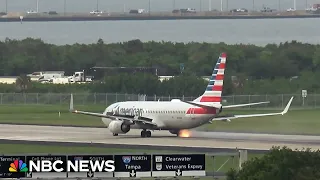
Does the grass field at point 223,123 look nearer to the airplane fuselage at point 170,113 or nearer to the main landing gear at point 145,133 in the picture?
the airplane fuselage at point 170,113

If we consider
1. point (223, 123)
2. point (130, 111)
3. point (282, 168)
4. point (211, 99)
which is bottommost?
point (223, 123)

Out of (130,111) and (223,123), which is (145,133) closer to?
(130,111)

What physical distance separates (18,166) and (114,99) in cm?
8076

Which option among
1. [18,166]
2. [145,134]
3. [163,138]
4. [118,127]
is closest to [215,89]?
[163,138]

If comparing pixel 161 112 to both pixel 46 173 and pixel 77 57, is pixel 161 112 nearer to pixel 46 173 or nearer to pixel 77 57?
pixel 46 173

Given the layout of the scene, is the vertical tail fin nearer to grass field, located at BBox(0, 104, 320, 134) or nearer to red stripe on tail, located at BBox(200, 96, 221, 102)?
red stripe on tail, located at BBox(200, 96, 221, 102)

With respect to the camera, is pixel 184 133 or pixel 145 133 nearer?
pixel 145 133

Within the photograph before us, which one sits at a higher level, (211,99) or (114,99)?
(211,99)

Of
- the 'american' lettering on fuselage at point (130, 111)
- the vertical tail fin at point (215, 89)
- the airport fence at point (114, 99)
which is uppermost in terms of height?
the vertical tail fin at point (215, 89)

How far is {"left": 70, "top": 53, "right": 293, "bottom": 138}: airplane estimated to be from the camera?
3344 inches

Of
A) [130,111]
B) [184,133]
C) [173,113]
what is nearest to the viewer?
[173,113]

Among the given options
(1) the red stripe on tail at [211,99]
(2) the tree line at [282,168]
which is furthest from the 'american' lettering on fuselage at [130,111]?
(2) the tree line at [282,168]

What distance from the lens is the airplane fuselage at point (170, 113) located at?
280 feet

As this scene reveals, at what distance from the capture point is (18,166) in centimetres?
5028
